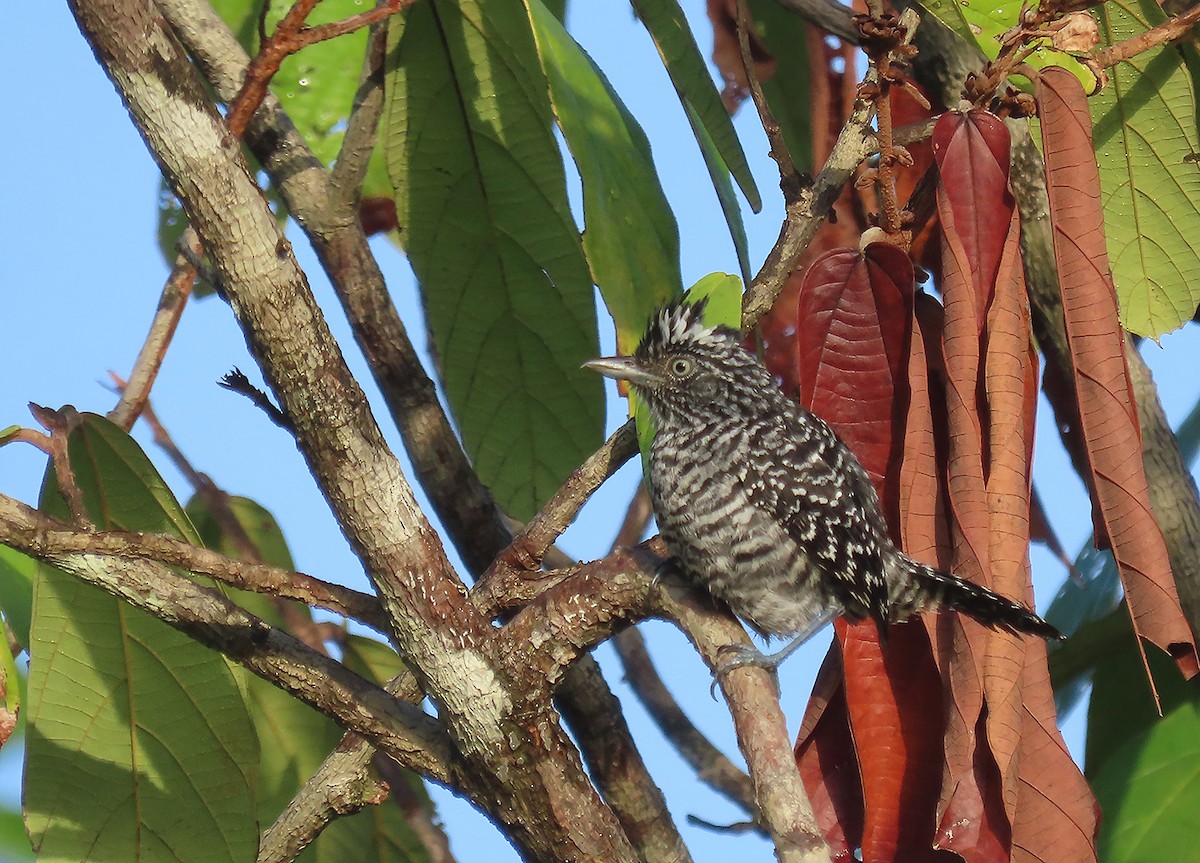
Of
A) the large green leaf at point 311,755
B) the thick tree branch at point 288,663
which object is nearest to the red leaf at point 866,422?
the thick tree branch at point 288,663

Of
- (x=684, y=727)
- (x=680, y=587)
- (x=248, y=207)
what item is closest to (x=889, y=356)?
(x=680, y=587)

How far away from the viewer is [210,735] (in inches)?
106

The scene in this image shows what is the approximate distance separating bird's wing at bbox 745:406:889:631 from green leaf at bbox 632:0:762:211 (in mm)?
602

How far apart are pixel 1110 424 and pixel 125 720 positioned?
1931mm

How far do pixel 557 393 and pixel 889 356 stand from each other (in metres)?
1.31

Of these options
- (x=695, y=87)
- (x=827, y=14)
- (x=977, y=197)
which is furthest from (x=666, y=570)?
(x=827, y=14)

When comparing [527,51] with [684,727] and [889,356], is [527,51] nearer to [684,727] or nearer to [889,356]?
[889,356]

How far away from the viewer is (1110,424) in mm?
2018

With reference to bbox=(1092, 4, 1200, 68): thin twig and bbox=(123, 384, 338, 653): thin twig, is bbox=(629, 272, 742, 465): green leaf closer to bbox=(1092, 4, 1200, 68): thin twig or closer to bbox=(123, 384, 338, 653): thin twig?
bbox=(1092, 4, 1200, 68): thin twig

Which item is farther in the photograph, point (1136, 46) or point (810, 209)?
point (810, 209)

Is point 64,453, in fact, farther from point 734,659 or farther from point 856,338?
point 856,338

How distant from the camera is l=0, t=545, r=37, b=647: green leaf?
9.72ft

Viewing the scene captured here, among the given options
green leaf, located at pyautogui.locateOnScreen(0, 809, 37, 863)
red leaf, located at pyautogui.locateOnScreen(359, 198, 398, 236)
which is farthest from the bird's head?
green leaf, located at pyautogui.locateOnScreen(0, 809, 37, 863)

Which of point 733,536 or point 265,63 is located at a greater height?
point 265,63
